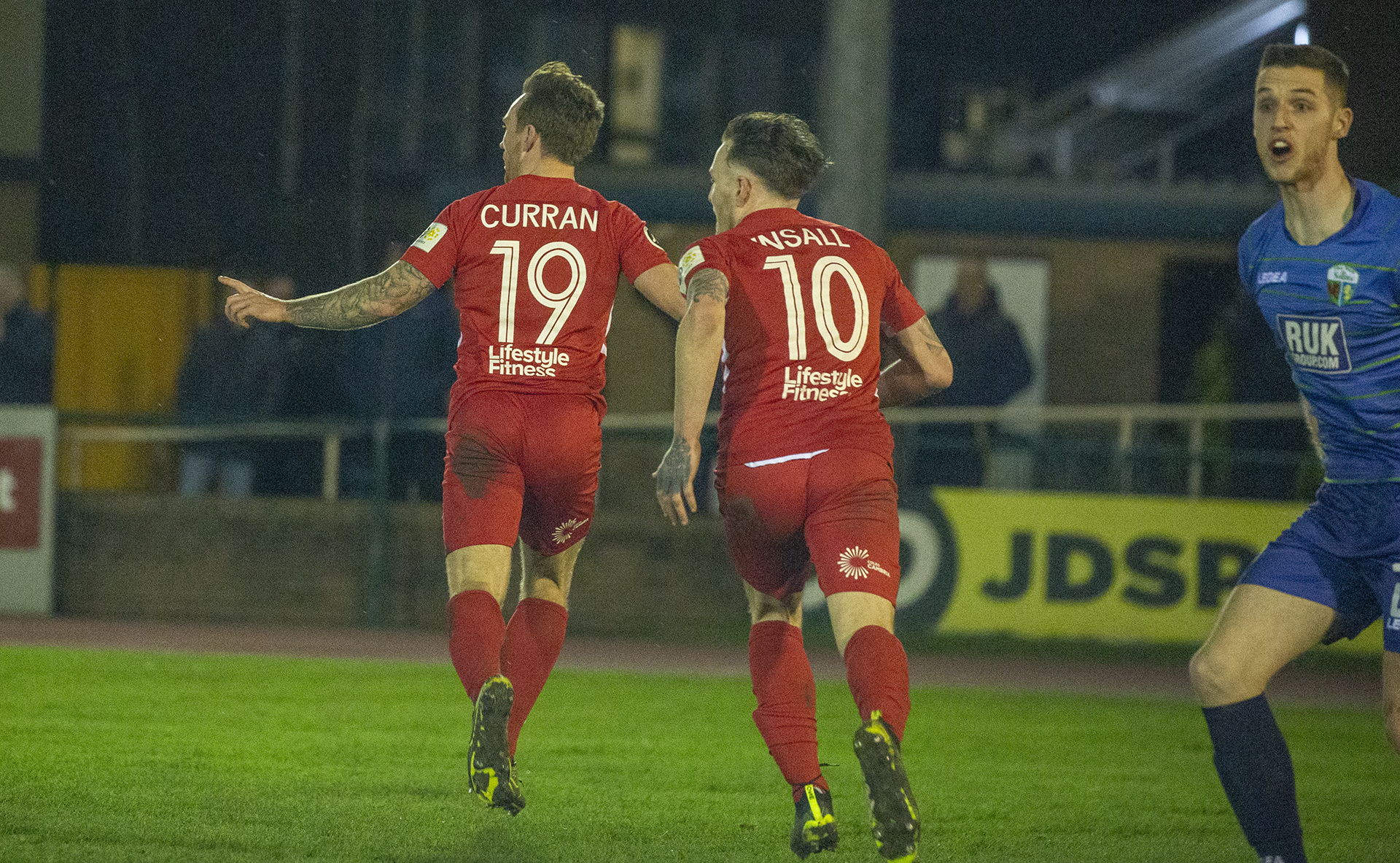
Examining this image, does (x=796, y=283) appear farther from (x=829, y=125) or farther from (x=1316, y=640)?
(x=829, y=125)

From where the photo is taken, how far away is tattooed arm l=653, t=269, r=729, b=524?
15.1 feet

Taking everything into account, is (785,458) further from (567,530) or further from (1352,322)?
(1352,322)

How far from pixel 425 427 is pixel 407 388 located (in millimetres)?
721

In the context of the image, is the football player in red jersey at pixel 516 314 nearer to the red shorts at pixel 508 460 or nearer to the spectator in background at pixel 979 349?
the red shorts at pixel 508 460

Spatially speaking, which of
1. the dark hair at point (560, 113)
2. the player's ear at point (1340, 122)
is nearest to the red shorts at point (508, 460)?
the dark hair at point (560, 113)

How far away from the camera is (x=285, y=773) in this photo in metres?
6.21

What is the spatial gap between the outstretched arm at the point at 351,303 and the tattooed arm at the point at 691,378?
110 cm

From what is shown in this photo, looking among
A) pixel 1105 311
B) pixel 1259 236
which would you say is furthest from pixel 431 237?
pixel 1105 311

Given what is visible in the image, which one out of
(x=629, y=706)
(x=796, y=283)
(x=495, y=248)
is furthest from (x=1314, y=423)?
(x=629, y=706)

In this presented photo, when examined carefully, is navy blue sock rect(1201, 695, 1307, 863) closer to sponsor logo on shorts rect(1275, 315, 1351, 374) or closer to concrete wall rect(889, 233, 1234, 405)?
sponsor logo on shorts rect(1275, 315, 1351, 374)

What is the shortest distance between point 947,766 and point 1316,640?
8.90 feet

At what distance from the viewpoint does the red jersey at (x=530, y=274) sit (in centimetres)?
A: 527

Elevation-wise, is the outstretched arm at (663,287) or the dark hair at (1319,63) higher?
the dark hair at (1319,63)

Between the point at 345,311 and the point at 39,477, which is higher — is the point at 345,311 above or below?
above
